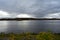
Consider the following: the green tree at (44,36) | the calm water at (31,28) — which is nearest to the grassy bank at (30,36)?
the green tree at (44,36)

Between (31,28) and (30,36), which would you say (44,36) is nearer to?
(30,36)

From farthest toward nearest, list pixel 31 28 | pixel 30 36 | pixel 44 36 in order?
1. pixel 31 28
2. pixel 30 36
3. pixel 44 36

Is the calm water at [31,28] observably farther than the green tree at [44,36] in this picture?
Yes

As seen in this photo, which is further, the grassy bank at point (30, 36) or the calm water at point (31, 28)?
the calm water at point (31, 28)

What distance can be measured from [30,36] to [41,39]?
0.91ft

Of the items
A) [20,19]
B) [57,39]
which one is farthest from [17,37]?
[57,39]

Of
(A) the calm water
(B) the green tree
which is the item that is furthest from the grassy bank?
(A) the calm water

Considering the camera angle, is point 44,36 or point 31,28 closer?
point 44,36

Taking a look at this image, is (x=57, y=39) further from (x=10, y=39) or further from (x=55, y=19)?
(x=10, y=39)

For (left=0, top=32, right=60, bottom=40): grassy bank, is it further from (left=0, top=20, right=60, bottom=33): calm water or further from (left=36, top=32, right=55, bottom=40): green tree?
(left=0, top=20, right=60, bottom=33): calm water

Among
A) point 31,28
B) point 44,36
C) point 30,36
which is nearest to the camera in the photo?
point 44,36

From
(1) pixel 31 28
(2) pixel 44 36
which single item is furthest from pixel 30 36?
(1) pixel 31 28

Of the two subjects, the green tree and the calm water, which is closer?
the green tree

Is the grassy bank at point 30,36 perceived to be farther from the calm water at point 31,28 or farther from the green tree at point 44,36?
the calm water at point 31,28
